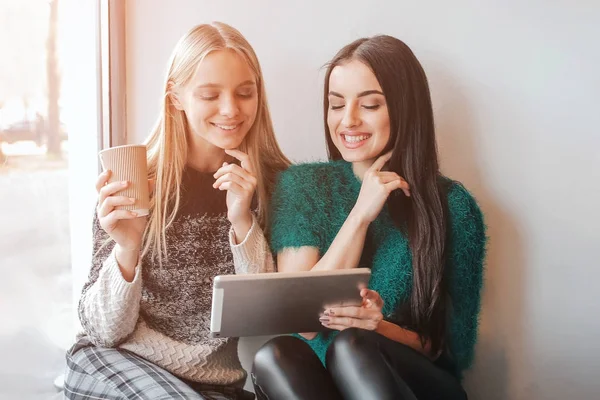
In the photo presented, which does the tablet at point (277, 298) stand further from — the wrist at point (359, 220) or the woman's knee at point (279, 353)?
the wrist at point (359, 220)

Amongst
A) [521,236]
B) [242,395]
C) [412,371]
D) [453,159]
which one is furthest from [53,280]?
[521,236]

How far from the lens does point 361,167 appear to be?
3.81 ft

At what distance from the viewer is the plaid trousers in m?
1.05

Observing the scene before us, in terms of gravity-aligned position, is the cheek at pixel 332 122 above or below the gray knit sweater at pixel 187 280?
above

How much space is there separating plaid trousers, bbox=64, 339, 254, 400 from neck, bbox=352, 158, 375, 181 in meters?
0.48

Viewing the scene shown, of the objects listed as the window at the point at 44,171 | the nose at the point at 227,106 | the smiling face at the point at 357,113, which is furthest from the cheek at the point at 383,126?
the window at the point at 44,171

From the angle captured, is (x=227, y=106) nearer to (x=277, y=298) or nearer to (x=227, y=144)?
(x=227, y=144)

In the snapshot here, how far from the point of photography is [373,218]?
3.69 ft

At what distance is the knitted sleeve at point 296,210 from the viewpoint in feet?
3.72

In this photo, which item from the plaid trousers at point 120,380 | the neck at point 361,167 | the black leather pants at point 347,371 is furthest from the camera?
the neck at point 361,167

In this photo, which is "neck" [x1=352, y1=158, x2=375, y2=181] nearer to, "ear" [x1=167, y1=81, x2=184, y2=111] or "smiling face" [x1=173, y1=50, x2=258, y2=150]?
"smiling face" [x1=173, y1=50, x2=258, y2=150]

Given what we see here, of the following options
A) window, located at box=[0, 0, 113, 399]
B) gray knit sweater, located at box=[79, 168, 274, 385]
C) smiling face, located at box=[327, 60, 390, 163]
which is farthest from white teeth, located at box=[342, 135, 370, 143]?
window, located at box=[0, 0, 113, 399]

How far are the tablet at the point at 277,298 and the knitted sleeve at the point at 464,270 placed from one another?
224mm

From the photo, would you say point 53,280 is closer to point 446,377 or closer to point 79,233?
point 79,233
